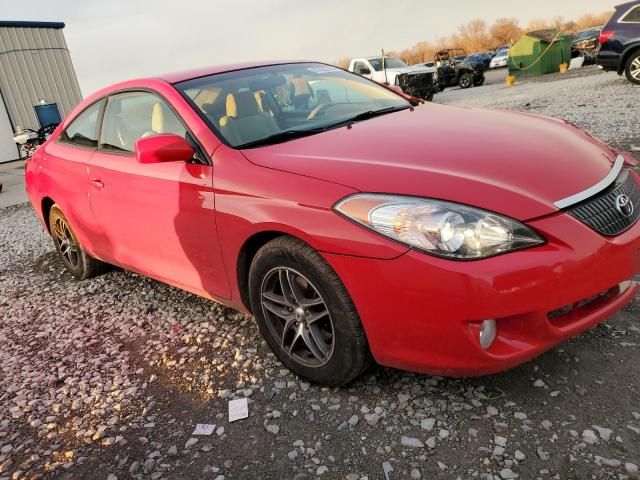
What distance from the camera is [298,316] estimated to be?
247 centimetres

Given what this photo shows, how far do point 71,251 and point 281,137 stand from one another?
276 cm

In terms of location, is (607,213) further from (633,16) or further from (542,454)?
(633,16)

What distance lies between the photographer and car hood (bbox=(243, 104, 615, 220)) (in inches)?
79.7

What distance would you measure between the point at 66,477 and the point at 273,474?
91 centimetres

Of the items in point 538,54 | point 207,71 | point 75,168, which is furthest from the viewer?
point 538,54

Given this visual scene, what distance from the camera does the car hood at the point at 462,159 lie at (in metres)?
2.02

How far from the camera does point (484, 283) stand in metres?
1.86

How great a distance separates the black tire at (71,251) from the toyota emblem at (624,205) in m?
3.84

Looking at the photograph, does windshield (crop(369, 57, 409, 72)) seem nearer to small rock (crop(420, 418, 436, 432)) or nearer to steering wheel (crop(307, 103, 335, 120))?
steering wheel (crop(307, 103, 335, 120))

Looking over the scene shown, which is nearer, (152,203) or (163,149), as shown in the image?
(163,149)

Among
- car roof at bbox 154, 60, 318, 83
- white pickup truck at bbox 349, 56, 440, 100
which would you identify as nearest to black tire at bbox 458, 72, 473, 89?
white pickup truck at bbox 349, 56, 440, 100

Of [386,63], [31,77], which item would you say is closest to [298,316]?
[386,63]

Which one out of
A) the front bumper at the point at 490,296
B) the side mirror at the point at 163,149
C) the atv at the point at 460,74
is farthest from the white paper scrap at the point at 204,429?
the atv at the point at 460,74

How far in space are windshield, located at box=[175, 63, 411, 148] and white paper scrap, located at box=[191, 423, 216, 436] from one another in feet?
4.45
